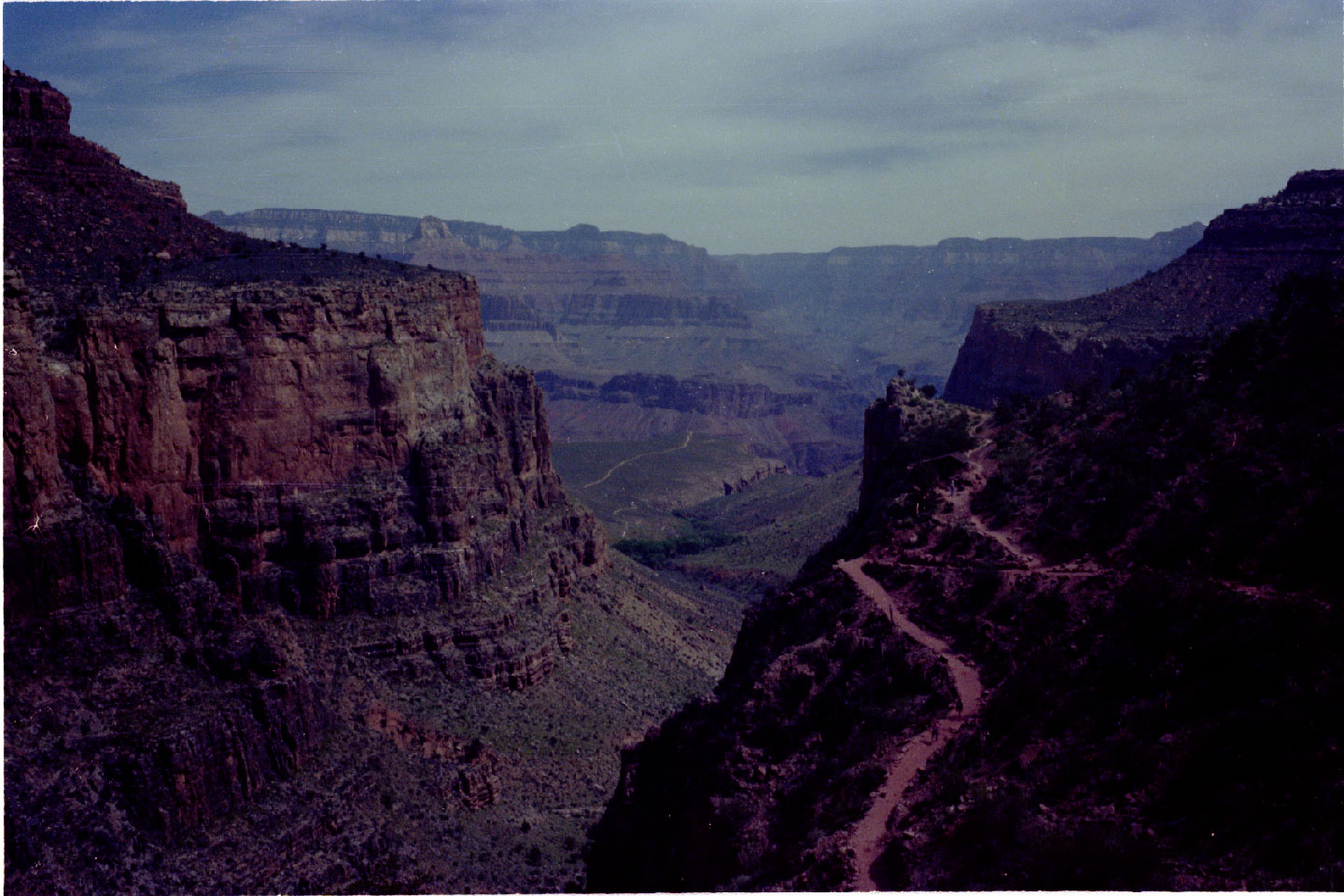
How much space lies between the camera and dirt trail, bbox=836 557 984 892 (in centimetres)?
2409

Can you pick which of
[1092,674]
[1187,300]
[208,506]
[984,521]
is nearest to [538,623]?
[208,506]

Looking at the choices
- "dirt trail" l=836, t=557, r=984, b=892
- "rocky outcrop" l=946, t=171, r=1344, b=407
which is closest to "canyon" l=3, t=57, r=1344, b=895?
"dirt trail" l=836, t=557, r=984, b=892

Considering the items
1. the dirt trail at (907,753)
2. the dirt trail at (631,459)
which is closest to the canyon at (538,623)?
the dirt trail at (907,753)

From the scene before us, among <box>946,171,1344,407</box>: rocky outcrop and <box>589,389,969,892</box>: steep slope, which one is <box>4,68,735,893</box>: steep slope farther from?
<box>946,171,1344,407</box>: rocky outcrop

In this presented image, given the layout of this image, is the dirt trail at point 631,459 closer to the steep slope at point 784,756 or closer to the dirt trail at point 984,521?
the dirt trail at point 984,521

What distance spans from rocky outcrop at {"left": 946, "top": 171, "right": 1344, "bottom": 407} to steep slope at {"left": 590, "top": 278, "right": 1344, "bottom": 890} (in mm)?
49549

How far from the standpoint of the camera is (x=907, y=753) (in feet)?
88.9

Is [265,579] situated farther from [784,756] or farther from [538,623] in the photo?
[784,756]

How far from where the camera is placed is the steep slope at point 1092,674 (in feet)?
68.0

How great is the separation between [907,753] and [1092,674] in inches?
173

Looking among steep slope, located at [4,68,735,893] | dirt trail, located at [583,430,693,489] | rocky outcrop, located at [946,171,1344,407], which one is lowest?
dirt trail, located at [583,430,693,489]

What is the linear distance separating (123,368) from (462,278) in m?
27.5

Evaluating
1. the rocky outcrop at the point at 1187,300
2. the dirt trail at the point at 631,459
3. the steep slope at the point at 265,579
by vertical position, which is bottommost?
the dirt trail at the point at 631,459

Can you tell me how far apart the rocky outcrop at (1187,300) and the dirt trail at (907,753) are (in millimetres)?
57967
